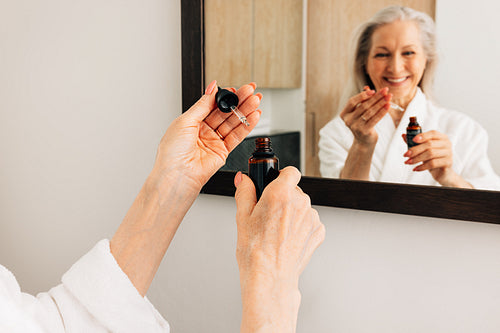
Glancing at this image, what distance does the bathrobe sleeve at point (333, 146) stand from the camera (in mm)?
985

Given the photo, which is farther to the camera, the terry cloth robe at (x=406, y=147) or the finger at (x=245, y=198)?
the terry cloth robe at (x=406, y=147)

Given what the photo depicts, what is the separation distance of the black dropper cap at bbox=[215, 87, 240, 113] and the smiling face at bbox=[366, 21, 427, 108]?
0.32 metres

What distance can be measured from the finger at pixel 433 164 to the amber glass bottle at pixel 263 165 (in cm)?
38

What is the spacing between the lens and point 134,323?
2.50 feet

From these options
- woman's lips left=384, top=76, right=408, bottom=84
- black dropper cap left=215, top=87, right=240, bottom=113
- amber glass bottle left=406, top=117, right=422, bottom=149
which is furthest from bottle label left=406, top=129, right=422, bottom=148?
black dropper cap left=215, top=87, right=240, bottom=113

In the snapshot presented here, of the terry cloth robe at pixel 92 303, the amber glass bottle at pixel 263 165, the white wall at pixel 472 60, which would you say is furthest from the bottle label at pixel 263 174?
the white wall at pixel 472 60

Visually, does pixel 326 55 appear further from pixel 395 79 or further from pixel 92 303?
pixel 92 303

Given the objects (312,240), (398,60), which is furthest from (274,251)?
(398,60)

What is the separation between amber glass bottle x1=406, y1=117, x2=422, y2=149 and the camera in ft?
3.01

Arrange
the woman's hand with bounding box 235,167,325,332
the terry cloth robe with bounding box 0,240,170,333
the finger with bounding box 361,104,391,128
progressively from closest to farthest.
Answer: the woman's hand with bounding box 235,167,325,332 < the terry cloth robe with bounding box 0,240,170,333 < the finger with bounding box 361,104,391,128

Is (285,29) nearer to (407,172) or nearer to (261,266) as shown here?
(407,172)

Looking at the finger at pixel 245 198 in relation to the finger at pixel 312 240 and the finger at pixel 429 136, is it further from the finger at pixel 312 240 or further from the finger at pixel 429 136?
the finger at pixel 429 136

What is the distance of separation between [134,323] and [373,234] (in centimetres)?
57

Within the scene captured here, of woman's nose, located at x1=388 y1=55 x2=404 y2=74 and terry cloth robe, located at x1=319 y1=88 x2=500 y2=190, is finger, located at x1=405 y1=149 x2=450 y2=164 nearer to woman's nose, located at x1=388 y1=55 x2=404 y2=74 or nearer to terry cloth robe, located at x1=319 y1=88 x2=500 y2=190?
terry cloth robe, located at x1=319 y1=88 x2=500 y2=190
